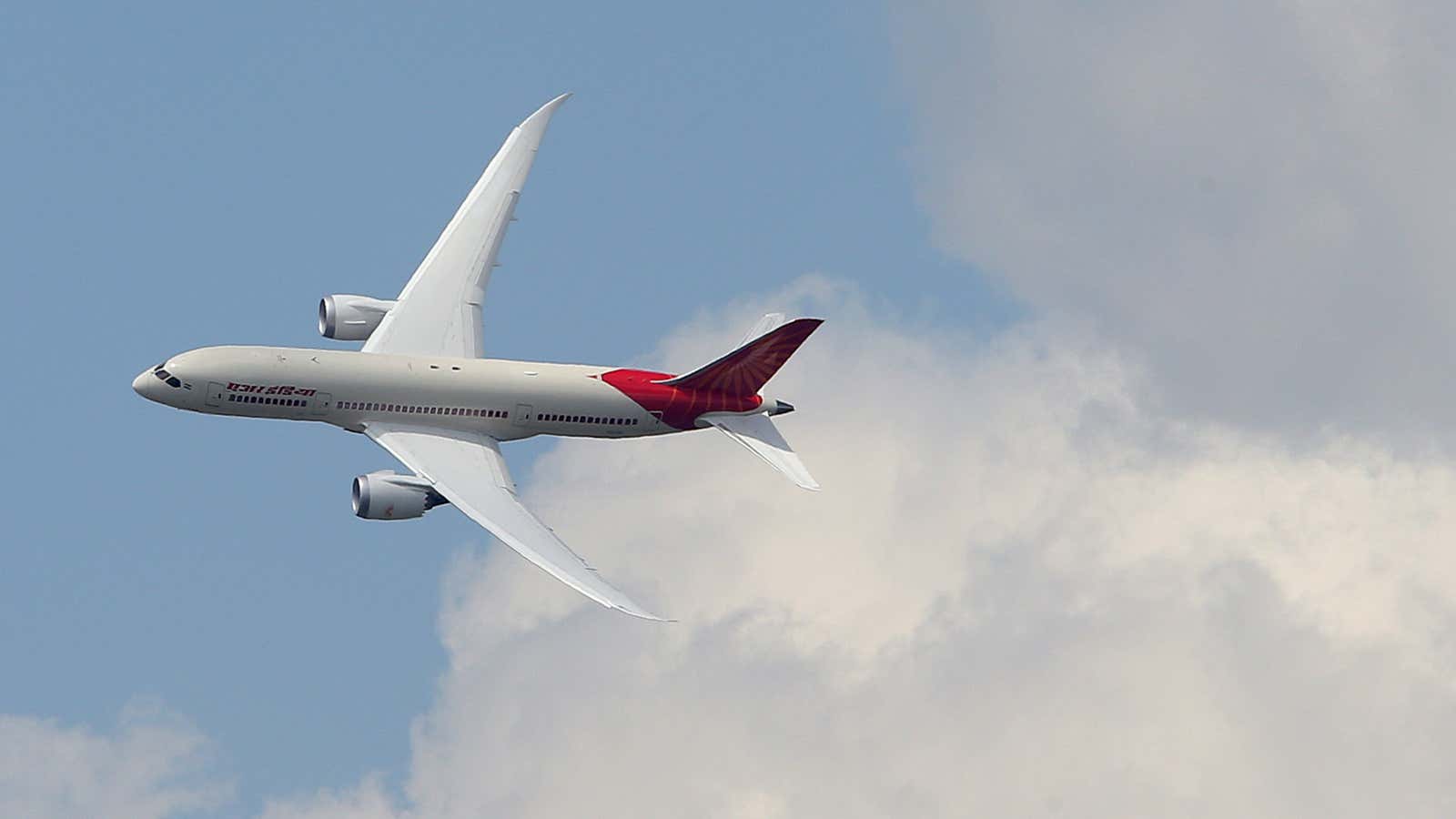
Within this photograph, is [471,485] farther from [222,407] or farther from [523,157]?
[523,157]

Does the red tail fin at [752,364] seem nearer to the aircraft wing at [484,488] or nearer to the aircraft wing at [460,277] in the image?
the aircraft wing at [484,488]

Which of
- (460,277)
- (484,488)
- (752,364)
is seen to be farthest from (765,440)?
(460,277)

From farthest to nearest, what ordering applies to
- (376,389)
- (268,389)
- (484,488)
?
1. (376,389)
2. (268,389)
3. (484,488)

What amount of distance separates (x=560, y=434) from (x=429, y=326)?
9.96 meters

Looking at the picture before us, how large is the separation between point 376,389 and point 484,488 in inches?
301

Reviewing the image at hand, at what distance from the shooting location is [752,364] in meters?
149

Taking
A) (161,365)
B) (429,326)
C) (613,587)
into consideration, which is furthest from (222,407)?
(613,587)

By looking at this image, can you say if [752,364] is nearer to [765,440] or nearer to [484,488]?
[765,440]

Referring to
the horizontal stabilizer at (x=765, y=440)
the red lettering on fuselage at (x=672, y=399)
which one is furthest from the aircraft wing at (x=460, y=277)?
the horizontal stabilizer at (x=765, y=440)

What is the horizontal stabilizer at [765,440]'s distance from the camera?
147000 mm

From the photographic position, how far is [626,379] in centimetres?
14862

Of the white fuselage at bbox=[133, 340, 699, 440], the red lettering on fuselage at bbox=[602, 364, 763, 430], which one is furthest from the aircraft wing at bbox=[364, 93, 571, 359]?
the red lettering on fuselage at bbox=[602, 364, 763, 430]

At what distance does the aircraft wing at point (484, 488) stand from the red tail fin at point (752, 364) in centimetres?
1112

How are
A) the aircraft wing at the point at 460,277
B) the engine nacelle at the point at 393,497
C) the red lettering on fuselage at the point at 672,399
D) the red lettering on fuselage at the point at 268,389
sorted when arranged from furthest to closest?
the aircraft wing at the point at 460,277 < the red lettering on fuselage at the point at 672,399 < the red lettering on fuselage at the point at 268,389 < the engine nacelle at the point at 393,497
